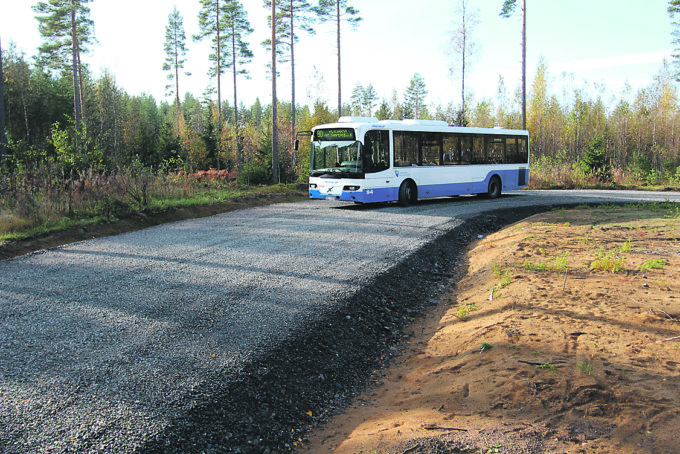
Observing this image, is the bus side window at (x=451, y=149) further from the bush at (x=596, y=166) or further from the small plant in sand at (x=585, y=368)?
the small plant in sand at (x=585, y=368)

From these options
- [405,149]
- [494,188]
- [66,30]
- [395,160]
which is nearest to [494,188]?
[494,188]

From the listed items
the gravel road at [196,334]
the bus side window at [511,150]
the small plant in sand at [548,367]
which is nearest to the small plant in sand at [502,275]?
the gravel road at [196,334]

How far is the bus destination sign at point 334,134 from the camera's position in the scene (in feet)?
55.4

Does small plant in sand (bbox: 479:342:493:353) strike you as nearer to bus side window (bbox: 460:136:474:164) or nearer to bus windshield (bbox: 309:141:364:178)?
bus windshield (bbox: 309:141:364:178)

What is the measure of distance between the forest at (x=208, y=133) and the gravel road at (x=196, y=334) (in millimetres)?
3874

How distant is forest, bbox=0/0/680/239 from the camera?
13.5m

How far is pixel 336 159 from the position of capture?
Result: 56.2ft

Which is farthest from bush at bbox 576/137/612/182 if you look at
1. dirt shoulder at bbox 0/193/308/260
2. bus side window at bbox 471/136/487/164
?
dirt shoulder at bbox 0/193/308/260

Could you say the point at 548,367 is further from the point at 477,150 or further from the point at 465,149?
the point at 477,150

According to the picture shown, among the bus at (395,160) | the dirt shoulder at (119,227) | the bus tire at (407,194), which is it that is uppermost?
the bus at (395,160)

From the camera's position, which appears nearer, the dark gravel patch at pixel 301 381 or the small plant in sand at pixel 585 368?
the dark gravel patch at pixel 301 381

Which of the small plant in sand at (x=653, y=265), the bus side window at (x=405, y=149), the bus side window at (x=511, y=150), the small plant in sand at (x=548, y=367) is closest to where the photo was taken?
the small plant in sand at (x=548, y=367)

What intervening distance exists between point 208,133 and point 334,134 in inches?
805

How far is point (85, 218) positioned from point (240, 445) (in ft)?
35.1
